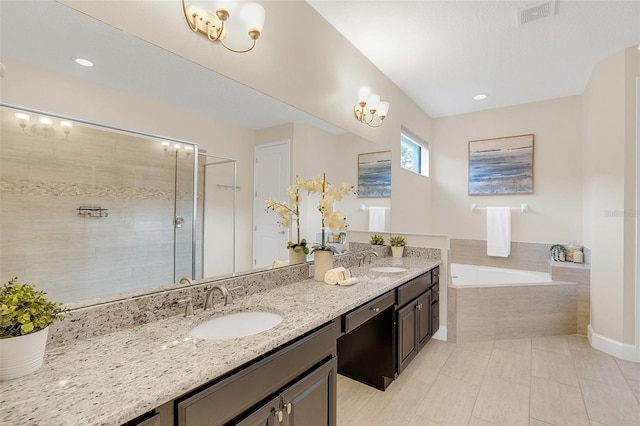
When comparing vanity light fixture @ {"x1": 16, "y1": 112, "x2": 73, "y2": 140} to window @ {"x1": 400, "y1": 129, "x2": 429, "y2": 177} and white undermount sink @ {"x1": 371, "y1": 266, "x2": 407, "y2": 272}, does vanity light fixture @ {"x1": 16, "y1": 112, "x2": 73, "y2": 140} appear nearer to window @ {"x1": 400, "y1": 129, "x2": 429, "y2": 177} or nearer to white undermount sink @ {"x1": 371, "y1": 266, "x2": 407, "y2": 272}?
white undermount sink @ {"x1": 371, "y1": 266, "x2": 407, "y2": 272}

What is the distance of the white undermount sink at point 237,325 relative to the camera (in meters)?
1.20

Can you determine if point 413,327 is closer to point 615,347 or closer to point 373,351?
point 373,351

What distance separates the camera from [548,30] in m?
2.39

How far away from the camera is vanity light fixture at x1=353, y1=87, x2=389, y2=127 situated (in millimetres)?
2692

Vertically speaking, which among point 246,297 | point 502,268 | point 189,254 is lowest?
point 502,268

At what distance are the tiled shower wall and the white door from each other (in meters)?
0.45

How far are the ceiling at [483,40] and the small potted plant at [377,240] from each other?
1682 millimetres

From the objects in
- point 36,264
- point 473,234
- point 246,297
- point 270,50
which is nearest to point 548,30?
point 270,50

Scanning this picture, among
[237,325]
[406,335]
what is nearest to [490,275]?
[406,335]

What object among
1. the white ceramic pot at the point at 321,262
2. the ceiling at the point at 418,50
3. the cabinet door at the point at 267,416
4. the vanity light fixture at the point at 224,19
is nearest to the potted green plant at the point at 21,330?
the cabinet door at the point at 267,416

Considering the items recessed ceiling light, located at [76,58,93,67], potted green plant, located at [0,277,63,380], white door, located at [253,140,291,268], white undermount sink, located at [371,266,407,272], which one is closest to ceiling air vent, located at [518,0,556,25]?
white door, located at [253,140,291,268]

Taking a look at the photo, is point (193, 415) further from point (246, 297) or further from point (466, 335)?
point (466, 335)

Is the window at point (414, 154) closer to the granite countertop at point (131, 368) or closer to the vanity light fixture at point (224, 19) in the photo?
the vanity light fixture at point (224, 19)

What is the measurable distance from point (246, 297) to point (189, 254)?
0.38 metres
